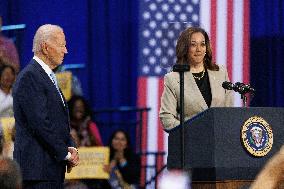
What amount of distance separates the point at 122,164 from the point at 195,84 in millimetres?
3580

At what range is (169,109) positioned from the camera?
19.0 ft

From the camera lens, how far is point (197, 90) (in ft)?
19.2

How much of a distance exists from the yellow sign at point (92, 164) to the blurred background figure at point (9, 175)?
238 inches

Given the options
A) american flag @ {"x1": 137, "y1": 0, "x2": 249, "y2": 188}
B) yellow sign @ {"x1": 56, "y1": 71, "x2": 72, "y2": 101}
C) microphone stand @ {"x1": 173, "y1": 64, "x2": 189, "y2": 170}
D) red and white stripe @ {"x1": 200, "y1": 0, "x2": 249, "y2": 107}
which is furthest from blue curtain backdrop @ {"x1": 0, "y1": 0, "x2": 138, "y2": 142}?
microphone stand @ {"x1": 173, "y1": 64, "x2": 189, "y2": 170}

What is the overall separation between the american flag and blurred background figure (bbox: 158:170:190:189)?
21.1 ft

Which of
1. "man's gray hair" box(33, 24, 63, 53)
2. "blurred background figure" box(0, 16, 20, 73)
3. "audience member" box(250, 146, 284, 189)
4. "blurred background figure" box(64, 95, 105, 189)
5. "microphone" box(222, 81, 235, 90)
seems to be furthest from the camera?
"blurred background figure" box(64, 95, 105, 189)

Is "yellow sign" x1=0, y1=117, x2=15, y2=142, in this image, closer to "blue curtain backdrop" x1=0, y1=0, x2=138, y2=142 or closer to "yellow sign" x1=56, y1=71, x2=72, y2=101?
"yellow sign" x1=56, y1=71, x2=72, y2=101

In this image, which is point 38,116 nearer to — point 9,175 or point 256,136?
point 256,136

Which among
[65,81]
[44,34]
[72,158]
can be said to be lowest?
[72,158]

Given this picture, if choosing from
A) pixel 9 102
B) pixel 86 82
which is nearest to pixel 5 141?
pixel 9 102

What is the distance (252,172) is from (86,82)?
7.65 metres

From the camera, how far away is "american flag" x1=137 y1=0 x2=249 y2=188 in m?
12.0

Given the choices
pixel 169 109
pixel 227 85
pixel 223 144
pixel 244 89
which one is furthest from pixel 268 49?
pixel 223 144

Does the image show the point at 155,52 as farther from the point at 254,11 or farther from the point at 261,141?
the point at 261,141
